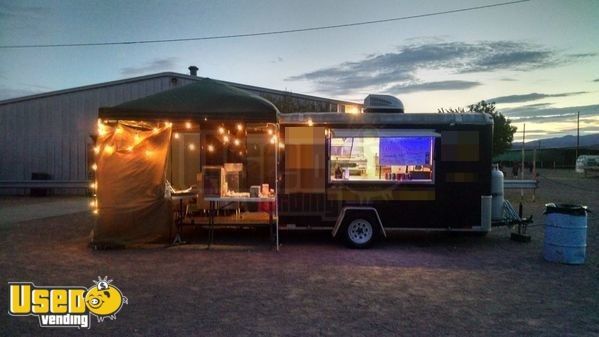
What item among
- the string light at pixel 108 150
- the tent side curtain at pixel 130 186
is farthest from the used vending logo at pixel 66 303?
the string light at pixel 108 150

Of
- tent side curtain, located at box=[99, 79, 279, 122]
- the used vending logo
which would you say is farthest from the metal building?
the used vending logo

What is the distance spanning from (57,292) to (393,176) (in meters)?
6.35

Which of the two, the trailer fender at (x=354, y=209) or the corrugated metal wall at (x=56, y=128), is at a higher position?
the corrugated metal wall at (x=56, y=128)

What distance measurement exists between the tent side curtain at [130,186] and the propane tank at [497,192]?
23.0ft

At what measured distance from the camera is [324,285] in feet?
21.1

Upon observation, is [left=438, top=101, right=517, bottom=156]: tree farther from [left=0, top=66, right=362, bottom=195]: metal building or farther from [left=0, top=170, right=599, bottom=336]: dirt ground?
[left=0, top=170, right=599, bottom=336]: dirt ground

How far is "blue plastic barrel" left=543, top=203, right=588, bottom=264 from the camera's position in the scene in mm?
7820

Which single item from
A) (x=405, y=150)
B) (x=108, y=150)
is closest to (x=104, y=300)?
(x=108, y=150)

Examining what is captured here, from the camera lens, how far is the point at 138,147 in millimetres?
9047

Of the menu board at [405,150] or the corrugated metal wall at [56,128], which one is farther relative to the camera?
the corrugated metal wall at [56,128]

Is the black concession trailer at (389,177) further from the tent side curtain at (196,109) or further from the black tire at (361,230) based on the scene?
the tent side curtain at (196,109)

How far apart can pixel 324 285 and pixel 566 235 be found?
4725 mm

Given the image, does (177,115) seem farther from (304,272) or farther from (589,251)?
(589,251)

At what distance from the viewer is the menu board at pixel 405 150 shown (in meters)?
9.04
